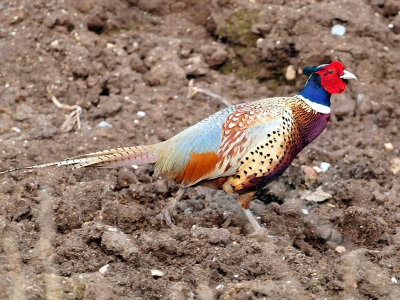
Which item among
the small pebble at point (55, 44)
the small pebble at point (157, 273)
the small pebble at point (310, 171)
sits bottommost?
the small pebble at point (310, 171)

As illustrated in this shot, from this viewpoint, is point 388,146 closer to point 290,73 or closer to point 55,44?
point 290,73

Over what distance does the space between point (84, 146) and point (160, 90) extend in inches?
39.7

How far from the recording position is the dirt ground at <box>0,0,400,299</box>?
128 inches

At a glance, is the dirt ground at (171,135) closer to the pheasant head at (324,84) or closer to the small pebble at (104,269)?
the small pebble at (104,269)

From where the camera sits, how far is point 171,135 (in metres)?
4.95

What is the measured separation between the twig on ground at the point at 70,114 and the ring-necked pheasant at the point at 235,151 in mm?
1227

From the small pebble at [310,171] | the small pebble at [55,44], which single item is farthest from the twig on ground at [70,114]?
the small pebble at [310,171]

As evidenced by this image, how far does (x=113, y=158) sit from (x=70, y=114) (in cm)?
145

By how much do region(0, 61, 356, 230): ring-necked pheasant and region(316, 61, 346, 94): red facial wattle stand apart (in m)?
0.24

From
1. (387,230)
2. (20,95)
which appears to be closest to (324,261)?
(387,230)

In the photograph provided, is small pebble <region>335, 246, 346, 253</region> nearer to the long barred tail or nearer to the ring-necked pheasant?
the ring-necked pheasant

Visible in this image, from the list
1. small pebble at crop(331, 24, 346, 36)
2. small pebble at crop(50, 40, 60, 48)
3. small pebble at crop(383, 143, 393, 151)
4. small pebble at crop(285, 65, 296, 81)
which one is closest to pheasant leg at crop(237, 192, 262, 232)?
small pebble at crop(383, 143, 393, 151)

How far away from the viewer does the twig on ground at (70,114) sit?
5.02 metres

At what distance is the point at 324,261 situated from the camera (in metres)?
3.64
